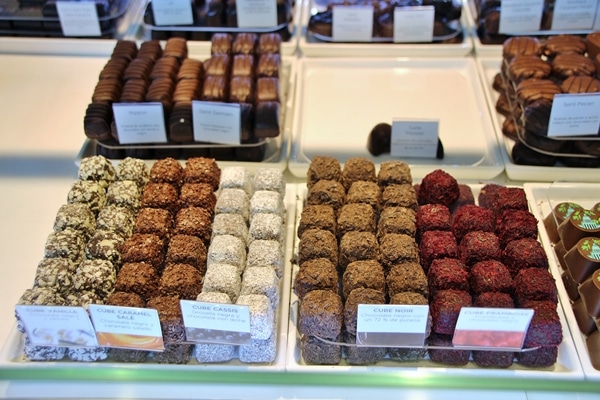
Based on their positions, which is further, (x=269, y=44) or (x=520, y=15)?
(x=520, y=15)

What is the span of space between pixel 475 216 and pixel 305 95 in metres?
1.13

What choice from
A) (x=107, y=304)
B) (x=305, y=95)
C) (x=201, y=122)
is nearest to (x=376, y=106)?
(x=305, y=95)

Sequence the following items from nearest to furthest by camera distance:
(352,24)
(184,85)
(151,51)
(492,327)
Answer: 1. (492,327)
2. (184,85)
3. (151,51)
4. (352,24)

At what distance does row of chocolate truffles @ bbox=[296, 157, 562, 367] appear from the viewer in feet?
5.51

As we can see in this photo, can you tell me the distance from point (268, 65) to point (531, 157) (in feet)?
3.53

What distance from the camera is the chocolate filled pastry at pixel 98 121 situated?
2324 millimetres

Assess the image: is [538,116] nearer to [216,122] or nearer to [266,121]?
[266,121]

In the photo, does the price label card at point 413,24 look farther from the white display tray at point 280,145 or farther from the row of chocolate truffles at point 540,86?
the white display tray at point 280,145

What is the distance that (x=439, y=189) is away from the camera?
205 centimetres

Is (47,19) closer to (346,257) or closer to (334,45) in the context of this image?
(334,45)

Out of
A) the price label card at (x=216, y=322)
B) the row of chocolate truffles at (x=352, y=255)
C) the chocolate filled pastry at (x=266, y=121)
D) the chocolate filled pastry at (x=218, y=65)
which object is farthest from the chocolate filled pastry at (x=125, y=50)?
the price label card at (x=216, y=322)

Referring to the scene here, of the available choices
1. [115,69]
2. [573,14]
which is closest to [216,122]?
[115,69]

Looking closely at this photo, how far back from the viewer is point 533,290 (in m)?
1.71

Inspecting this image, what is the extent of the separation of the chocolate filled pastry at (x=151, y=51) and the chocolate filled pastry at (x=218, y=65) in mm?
215
